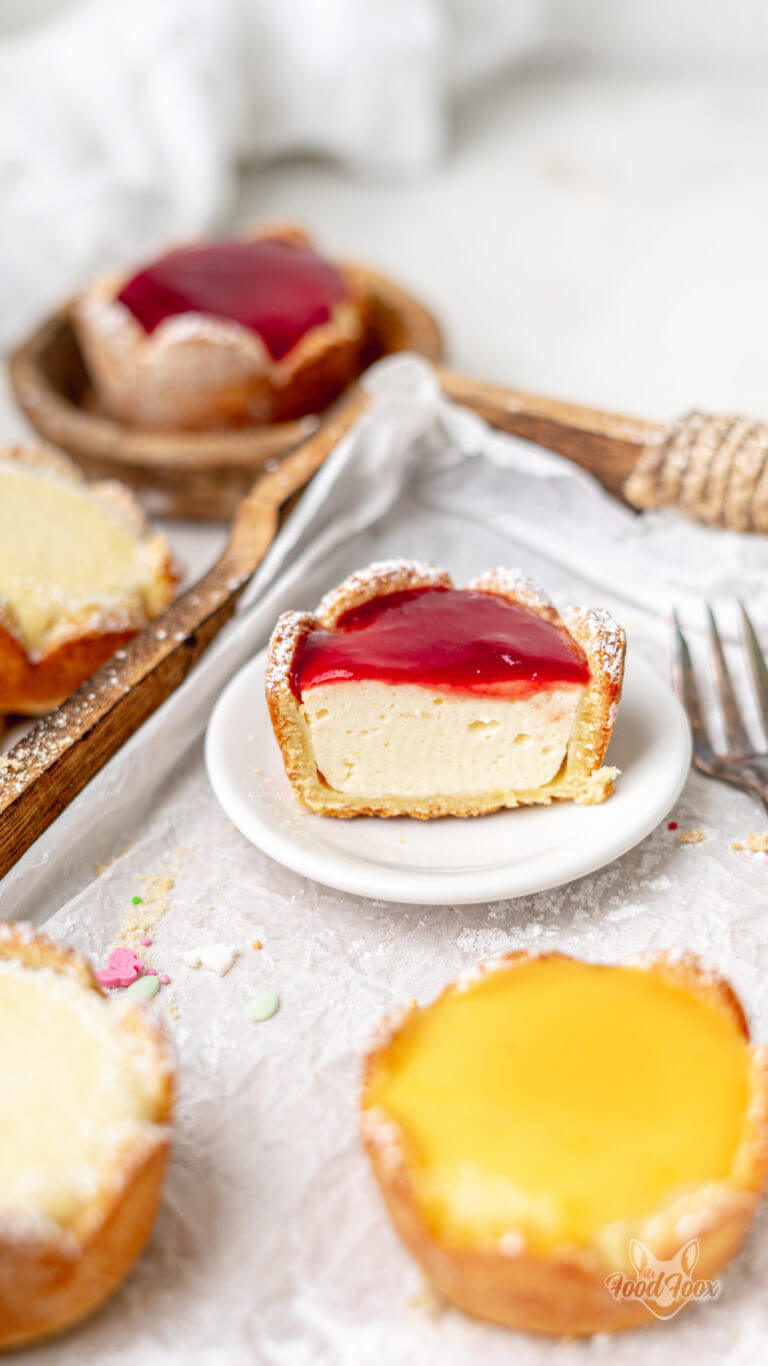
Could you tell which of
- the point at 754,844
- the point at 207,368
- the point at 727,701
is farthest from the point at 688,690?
the point at 207,368

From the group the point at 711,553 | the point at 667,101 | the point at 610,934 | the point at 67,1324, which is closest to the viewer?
the point at 67,1324

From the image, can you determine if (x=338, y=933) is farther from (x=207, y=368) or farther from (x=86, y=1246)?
(x=207, y=368)

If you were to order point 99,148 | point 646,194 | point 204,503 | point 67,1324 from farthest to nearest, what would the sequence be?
point 646,194, point 99,148, point 204,503, point 67,1324

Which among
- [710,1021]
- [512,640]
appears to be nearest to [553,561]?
[512,640]

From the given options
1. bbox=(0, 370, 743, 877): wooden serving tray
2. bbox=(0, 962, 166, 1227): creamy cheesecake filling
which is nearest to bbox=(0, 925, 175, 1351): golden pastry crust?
bbox=(0, 962, 166, 1227): creamy cheesecake filling

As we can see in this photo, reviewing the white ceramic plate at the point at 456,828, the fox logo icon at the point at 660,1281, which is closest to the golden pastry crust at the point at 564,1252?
the fox logo icon at the point at 660,1281

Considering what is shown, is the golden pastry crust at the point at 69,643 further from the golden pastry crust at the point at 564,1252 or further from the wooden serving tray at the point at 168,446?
the golden pastry crust at the point at 564,1252

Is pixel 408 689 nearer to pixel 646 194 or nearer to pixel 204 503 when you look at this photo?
pixel 204 503
